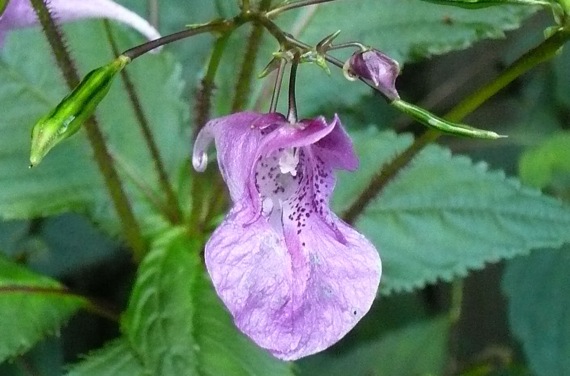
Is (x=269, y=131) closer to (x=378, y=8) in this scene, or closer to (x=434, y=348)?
(x=378, y=8)

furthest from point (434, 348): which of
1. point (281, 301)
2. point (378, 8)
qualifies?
point (281, 301)

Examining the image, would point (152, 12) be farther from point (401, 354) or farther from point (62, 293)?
point (401, 354)

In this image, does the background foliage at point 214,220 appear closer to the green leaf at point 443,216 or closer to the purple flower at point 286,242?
the green leaf at point 443,216

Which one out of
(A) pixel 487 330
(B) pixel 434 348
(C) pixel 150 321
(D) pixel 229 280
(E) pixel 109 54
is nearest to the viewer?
(D) pixel 229 280

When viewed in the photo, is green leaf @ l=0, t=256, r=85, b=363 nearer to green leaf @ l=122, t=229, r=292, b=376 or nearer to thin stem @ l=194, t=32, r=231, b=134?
green leaf @ l=122, t=229, r=292, b=376

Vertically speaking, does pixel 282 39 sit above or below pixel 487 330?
above

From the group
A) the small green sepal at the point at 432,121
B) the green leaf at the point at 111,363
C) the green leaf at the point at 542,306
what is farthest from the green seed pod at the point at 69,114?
the green leaf at the point at 542,306
